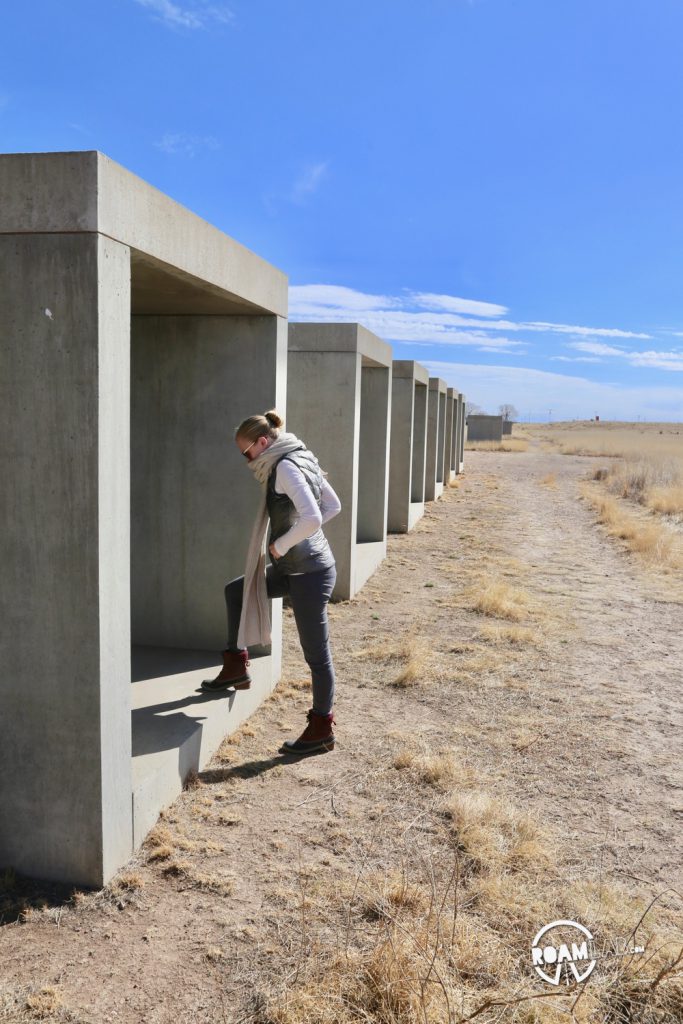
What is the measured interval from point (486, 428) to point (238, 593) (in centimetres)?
5110

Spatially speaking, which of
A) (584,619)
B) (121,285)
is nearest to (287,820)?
(121,285)

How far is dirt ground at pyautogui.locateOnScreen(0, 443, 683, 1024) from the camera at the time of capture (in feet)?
9.29

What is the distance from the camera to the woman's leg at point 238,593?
4.50m

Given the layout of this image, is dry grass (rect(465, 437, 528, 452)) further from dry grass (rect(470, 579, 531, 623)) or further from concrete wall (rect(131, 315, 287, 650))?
concrete wall (rect(131, 315, 287, 650))

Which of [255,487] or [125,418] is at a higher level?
[125,418]

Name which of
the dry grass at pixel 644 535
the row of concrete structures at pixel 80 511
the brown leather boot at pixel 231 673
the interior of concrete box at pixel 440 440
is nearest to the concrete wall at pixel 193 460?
the row of concrete structures at pixel 80 511

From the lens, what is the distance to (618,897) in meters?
3.30

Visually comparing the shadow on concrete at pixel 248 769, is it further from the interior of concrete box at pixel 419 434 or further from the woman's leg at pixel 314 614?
the interior of concrete box at pixel 419 434

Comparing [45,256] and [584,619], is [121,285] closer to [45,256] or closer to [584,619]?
[45,256]

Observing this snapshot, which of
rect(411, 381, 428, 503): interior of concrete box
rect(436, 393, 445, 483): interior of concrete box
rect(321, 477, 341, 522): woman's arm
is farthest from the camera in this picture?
rect(436, 393, 445, 483): interior of concrete box

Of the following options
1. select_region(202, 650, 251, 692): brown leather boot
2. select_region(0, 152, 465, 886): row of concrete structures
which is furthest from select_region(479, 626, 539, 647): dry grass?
select_region(0, 152, 465, 886): row of concrete structures

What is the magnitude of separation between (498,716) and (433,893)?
7.78 feet

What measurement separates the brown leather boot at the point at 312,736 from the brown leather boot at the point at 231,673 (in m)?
0.46

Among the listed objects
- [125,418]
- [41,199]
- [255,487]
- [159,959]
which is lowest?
[159,959]
